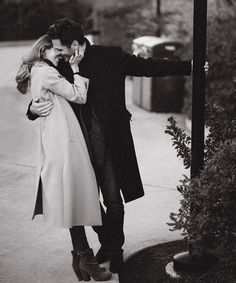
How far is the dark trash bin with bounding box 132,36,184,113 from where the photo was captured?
10.7 metres

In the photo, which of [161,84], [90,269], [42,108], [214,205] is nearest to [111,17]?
[161,84]

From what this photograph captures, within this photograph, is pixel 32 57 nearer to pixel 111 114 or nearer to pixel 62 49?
pixel 62 49

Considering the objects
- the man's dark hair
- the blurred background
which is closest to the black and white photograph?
the man's dark hair

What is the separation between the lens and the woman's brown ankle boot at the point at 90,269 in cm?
454

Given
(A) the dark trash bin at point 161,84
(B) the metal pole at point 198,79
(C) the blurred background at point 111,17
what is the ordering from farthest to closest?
(C) the blurred background at point 111,17 → (A) the dark trash bin at point 161,84 → (B) the metal pole at point 198,79

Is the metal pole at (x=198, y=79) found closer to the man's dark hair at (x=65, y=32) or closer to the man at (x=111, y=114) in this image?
the man at (x=111, y=114)

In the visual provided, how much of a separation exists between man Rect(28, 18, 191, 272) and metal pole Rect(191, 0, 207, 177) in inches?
10.3

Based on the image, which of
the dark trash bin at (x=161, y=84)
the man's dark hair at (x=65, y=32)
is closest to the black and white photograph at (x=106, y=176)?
the man's dark hair at (x=65, y=32)

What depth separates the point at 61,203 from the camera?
4484 mm

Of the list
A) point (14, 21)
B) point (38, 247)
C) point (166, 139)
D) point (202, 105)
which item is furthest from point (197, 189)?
point (14, 21)

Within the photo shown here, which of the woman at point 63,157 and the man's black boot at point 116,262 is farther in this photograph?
the man's black boot at point 116,262

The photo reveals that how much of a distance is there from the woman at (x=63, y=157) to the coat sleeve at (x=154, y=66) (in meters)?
0.34

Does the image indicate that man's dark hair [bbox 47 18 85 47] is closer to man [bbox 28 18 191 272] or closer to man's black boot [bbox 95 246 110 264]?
man [bbox 28 18 191 272]

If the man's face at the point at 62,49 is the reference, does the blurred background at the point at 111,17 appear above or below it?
below
